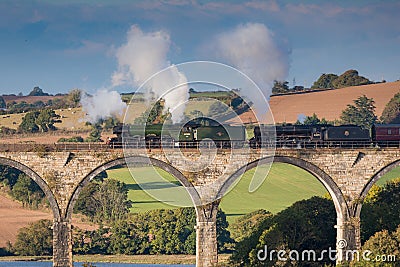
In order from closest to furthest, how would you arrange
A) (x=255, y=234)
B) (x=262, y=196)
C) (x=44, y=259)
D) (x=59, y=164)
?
(x=59, y=164) < (x=255, y=234) < (x=44, y=259) < (x=262, y=196)

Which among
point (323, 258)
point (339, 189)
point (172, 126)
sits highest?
point (172, 126)

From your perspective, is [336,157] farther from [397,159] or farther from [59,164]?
[59,164]

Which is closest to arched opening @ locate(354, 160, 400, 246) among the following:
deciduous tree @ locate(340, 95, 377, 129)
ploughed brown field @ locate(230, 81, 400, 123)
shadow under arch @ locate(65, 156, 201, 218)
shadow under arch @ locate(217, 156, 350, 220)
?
shadow under arch @ locate(217, 156, 350, 220)

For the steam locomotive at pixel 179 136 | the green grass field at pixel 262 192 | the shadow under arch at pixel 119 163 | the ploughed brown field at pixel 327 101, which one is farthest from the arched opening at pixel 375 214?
the ploughed brown field at pixel 327 101

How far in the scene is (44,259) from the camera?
3366 inches

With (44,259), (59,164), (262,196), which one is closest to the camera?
(59,164)

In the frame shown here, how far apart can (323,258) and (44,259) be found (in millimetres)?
35078

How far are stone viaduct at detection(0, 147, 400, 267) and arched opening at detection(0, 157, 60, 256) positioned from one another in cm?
2417

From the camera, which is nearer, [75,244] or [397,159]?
[397,159]

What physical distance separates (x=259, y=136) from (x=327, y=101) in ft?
261

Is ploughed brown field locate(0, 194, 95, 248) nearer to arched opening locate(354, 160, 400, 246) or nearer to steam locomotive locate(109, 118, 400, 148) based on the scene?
steam locomotive locate(109, 118, 400, 148)

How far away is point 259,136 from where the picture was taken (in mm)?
60094

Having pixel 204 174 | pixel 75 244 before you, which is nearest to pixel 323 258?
pixel 204 174

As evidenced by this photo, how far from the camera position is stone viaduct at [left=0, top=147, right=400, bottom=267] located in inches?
2164
